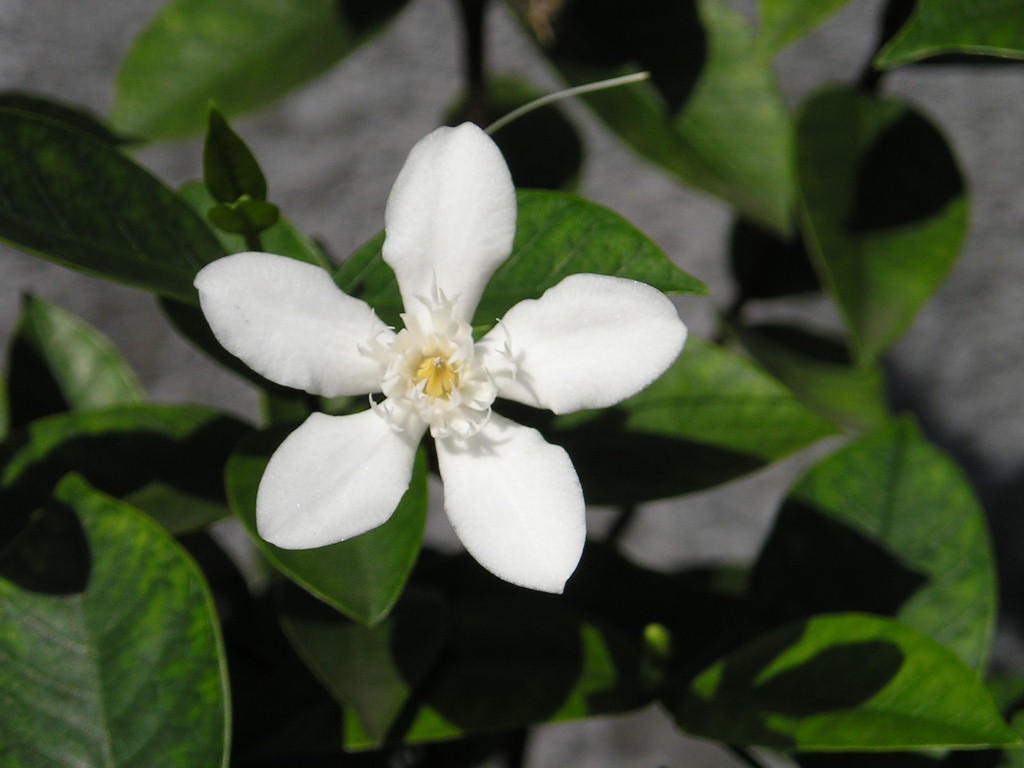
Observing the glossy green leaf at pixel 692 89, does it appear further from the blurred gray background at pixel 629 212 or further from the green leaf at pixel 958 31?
the blurred gray background at pixel 629 212

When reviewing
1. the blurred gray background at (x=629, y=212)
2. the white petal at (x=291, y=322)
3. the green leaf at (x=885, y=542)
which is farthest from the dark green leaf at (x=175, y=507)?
the blurred gray background at (x=629, y=212)

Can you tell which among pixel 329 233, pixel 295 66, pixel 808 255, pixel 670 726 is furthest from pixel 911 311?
pixel 670 726

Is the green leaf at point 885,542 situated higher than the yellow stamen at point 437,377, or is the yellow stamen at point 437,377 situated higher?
the yellow stamen at point 437,377

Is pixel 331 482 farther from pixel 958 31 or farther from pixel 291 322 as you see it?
pixel 958 31

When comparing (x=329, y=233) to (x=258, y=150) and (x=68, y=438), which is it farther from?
(x=68, y=438)

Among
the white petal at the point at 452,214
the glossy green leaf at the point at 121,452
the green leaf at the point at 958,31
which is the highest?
the green leaf at the point at 958,31
